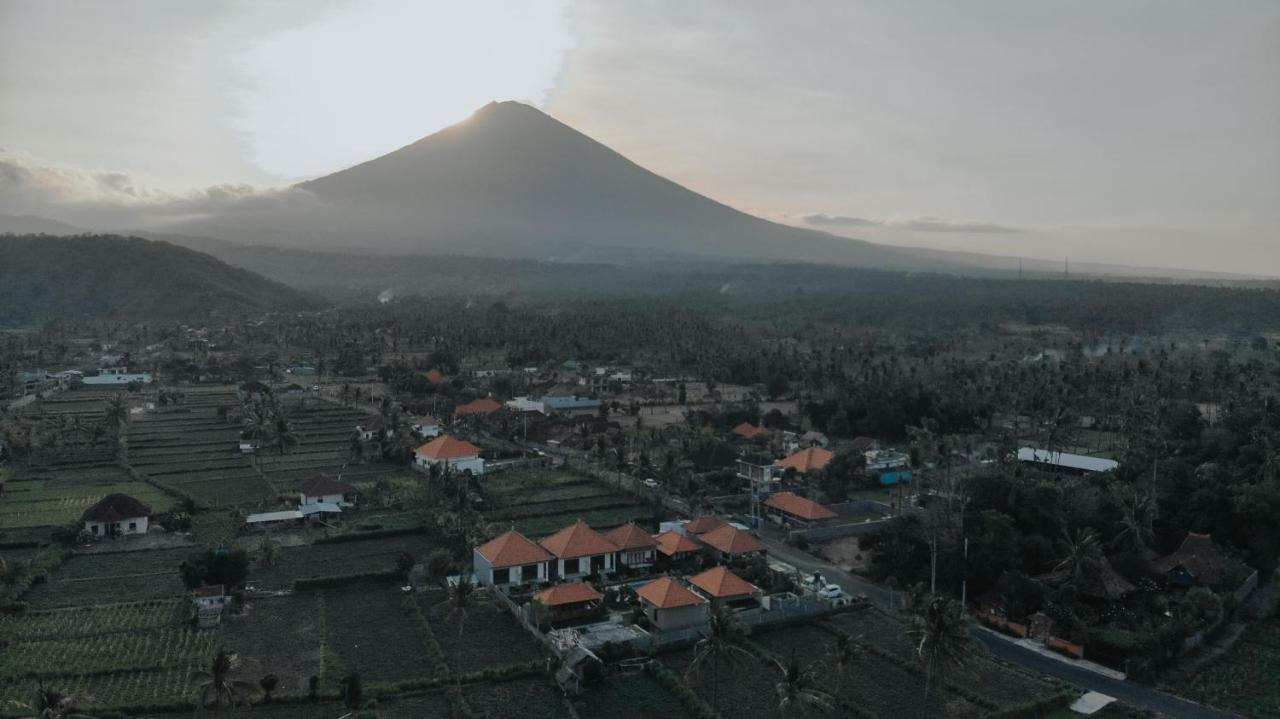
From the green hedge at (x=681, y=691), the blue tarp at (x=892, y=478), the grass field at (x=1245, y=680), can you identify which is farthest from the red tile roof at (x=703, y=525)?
the grass field at (x=1245, y=680)

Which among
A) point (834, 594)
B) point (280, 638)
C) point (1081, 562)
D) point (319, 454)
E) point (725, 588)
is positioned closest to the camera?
point (280, 638)

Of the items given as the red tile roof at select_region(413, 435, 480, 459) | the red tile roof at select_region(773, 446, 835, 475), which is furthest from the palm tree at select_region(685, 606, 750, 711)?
the red tile roof at select_region(413, 435, 480, 459)

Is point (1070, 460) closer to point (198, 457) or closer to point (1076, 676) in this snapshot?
point (1076, 676)

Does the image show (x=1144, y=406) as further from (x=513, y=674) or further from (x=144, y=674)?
(x=144, y=674)

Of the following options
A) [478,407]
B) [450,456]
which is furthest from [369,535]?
[478,407]

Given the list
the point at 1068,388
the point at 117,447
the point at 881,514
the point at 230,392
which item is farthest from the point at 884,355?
the point at 117,447

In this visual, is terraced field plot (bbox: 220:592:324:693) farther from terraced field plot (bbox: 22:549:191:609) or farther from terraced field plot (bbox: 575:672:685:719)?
terraced field plot (bbox: 575:672:685:719)

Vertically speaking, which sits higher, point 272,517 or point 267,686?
point 267,686
